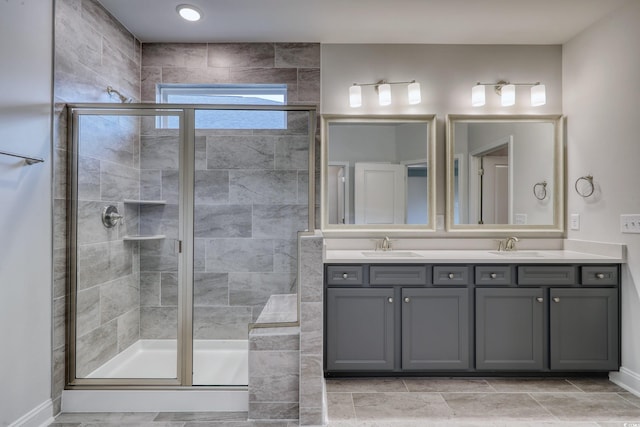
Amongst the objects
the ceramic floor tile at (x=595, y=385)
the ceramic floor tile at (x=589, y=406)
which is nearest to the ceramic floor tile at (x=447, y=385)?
the ceramic floor tile at (x=589, y=406)

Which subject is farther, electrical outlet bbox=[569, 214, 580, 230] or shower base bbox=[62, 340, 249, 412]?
electrical outlet bbox=[569, 214, 580, 230]

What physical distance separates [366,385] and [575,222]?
2054 mm

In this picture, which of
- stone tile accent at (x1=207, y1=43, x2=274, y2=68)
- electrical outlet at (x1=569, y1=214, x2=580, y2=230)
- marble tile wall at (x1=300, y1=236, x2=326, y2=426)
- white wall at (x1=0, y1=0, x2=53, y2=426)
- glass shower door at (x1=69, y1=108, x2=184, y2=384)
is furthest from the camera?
stone tile accent at (x1=207, y1=43, x2=274, y2=68)

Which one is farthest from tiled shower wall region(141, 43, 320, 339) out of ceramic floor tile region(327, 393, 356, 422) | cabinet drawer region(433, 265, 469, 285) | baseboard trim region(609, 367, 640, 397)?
baseboard trim region(609, 367, 640, 397)

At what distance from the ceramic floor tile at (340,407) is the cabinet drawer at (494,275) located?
1.16 meters

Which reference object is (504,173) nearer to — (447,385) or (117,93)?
(447,385)

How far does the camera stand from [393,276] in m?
2.43

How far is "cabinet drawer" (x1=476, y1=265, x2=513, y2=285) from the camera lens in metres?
2.44

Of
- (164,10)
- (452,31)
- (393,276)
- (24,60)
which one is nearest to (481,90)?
(452,31)

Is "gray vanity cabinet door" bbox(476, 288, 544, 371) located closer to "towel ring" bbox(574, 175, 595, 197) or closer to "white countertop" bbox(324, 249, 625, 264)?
"white countertop" bbox(324, 249, 625, 264)

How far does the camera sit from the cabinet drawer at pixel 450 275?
2.44 m

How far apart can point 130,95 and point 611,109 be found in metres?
3.48

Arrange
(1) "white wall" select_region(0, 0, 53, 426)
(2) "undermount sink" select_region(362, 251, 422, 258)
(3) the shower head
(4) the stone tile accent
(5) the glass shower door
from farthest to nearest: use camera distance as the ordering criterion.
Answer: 1. (4) the stone tile accent
2. (2) "undermount sink" select_region(362, 251, 422, 258)
3. (3) the shower head
4. (5) the glass shower door
5. (1) "white wall" select_region(0, 0, 53, 426)

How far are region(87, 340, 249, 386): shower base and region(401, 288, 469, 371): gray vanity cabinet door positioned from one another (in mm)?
1089
